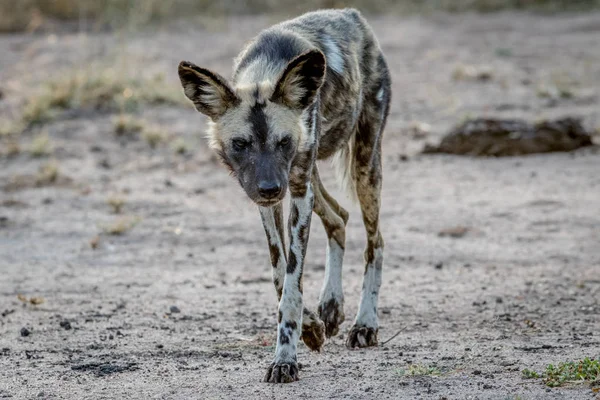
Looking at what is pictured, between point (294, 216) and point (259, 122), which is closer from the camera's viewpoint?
point (259, 122)

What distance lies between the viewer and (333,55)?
5.09 meters

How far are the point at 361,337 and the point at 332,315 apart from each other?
273 millimetres

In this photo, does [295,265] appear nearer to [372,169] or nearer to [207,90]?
[207,90]

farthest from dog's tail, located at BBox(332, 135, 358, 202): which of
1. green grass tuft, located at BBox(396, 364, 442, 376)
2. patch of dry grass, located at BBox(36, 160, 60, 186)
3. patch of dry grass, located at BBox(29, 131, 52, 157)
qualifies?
patch of dry grass, located at BBox(29, 131, 52, 157)

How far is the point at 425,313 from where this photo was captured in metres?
5.50

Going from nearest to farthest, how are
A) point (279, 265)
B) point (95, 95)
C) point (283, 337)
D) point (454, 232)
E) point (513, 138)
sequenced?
point (283, 337) → point (279, 265) → point (454, 232) → point (513, 138) → point (95, 95)

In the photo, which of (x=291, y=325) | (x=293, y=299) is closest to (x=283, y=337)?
(x=291, y=325)

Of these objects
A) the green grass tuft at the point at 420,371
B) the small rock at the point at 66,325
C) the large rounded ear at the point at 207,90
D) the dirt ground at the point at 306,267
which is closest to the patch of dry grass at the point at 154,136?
the dirt ground at the point at 306,267

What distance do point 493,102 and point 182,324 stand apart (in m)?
6.84

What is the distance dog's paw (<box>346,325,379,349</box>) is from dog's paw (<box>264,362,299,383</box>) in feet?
2.43

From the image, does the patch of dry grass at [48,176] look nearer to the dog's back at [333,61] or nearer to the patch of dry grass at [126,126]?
the patch of dry grass at [126,126]

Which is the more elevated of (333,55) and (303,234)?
(333,55)

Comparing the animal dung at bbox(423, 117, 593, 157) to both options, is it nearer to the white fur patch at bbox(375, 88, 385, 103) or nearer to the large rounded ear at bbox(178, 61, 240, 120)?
the white fur patch at bbox(375, 88, 385, 103)

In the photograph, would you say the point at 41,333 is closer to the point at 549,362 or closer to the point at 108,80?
the point at 549,362
